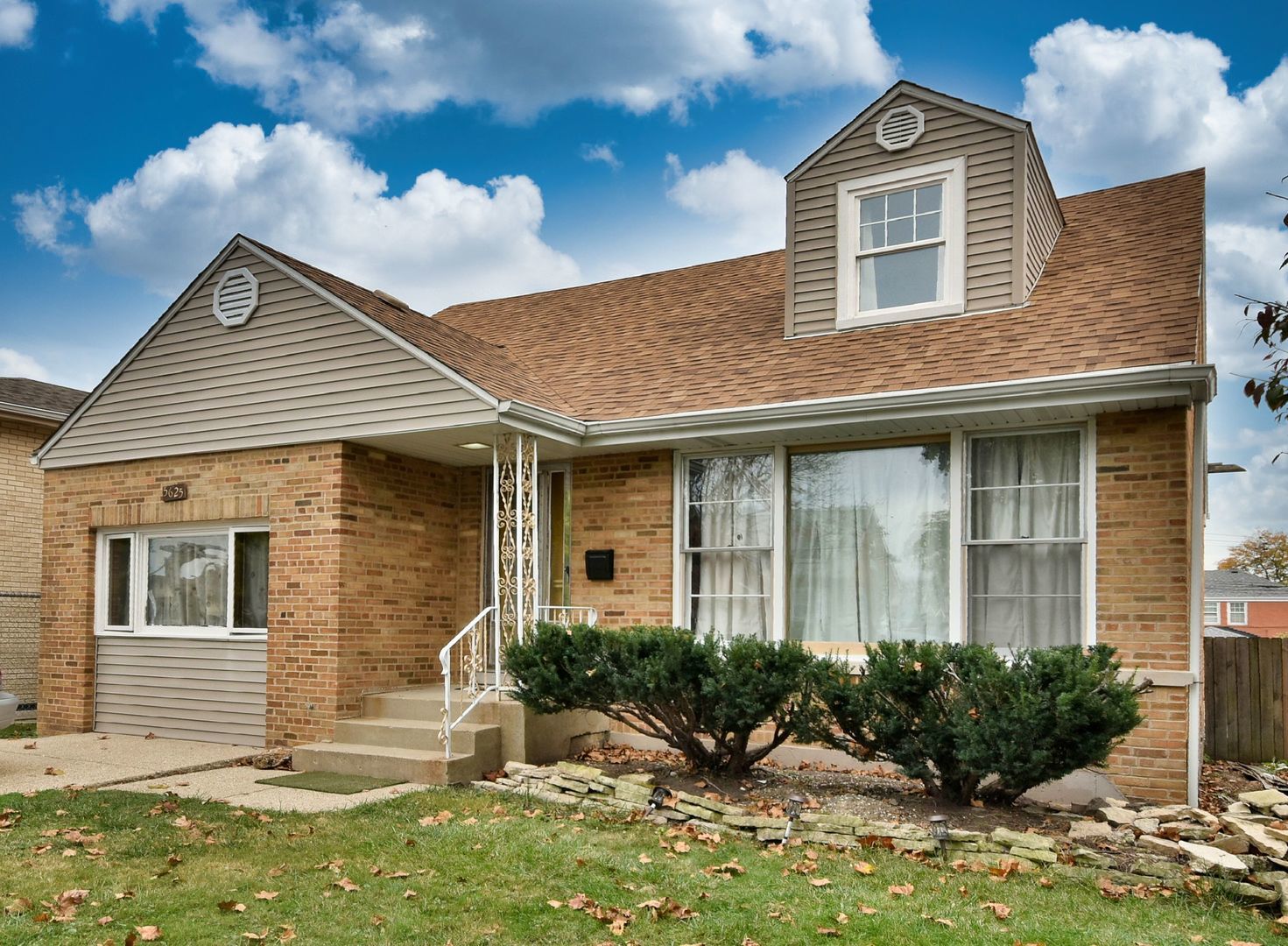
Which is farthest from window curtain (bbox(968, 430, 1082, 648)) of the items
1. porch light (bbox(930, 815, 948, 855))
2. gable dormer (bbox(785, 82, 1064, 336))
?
porch light (bbox(930, 815, 948, 855))

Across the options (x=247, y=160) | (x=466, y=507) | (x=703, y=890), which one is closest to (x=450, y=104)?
(x=247, y=160)

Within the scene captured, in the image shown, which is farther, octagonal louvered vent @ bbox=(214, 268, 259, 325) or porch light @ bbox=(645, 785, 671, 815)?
octagonal louvered vent @ bbox=(214, 268, 259, 325)

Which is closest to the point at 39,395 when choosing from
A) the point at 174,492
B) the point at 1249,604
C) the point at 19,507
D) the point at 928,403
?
the point at 19,507

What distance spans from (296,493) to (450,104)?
1135cm

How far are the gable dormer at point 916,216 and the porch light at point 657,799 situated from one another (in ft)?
17.0

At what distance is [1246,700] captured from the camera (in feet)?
33.6

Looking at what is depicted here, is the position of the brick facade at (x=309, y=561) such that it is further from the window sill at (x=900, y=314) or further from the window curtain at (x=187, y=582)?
the window sill at (x=900, y=314)

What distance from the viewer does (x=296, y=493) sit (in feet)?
32.5

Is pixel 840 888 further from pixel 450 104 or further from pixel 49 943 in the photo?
pixel 450 104

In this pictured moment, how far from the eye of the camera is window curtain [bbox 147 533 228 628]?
10.6m

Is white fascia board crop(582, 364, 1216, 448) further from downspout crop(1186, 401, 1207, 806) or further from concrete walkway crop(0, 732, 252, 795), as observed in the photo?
concrete walkway crop(0, 732, 252, 795)

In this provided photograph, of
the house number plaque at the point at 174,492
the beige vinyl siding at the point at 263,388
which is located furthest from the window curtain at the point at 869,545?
the house number plaque at the point at 174,492

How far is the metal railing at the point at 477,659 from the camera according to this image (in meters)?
8.27

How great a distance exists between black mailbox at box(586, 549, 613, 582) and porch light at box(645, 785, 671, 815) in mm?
3079
